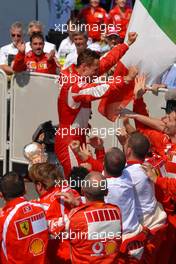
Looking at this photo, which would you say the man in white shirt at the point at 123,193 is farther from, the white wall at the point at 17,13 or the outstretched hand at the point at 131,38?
the white wall at the point at 17,13

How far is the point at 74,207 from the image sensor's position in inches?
288

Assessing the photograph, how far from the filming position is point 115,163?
7523 millimetres

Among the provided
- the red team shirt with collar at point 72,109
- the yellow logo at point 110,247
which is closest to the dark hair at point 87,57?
the red team shirt with collar at point 72,109

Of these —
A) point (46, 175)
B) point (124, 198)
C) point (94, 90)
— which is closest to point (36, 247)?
point (46, 175)

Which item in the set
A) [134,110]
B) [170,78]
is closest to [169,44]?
[134,110]

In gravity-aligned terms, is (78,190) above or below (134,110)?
below

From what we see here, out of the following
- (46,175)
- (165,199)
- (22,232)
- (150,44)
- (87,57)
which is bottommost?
(22,232)

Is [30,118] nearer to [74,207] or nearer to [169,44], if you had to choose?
[169,44]

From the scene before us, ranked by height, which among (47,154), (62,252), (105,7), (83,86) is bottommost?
(62,252)

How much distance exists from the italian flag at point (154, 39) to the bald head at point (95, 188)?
274 cm

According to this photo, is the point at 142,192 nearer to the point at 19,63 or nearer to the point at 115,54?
the point at 115,54

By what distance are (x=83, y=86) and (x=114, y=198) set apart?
1955 millimetres

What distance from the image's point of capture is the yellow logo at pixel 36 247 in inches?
285

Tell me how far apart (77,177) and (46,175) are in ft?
3.15
